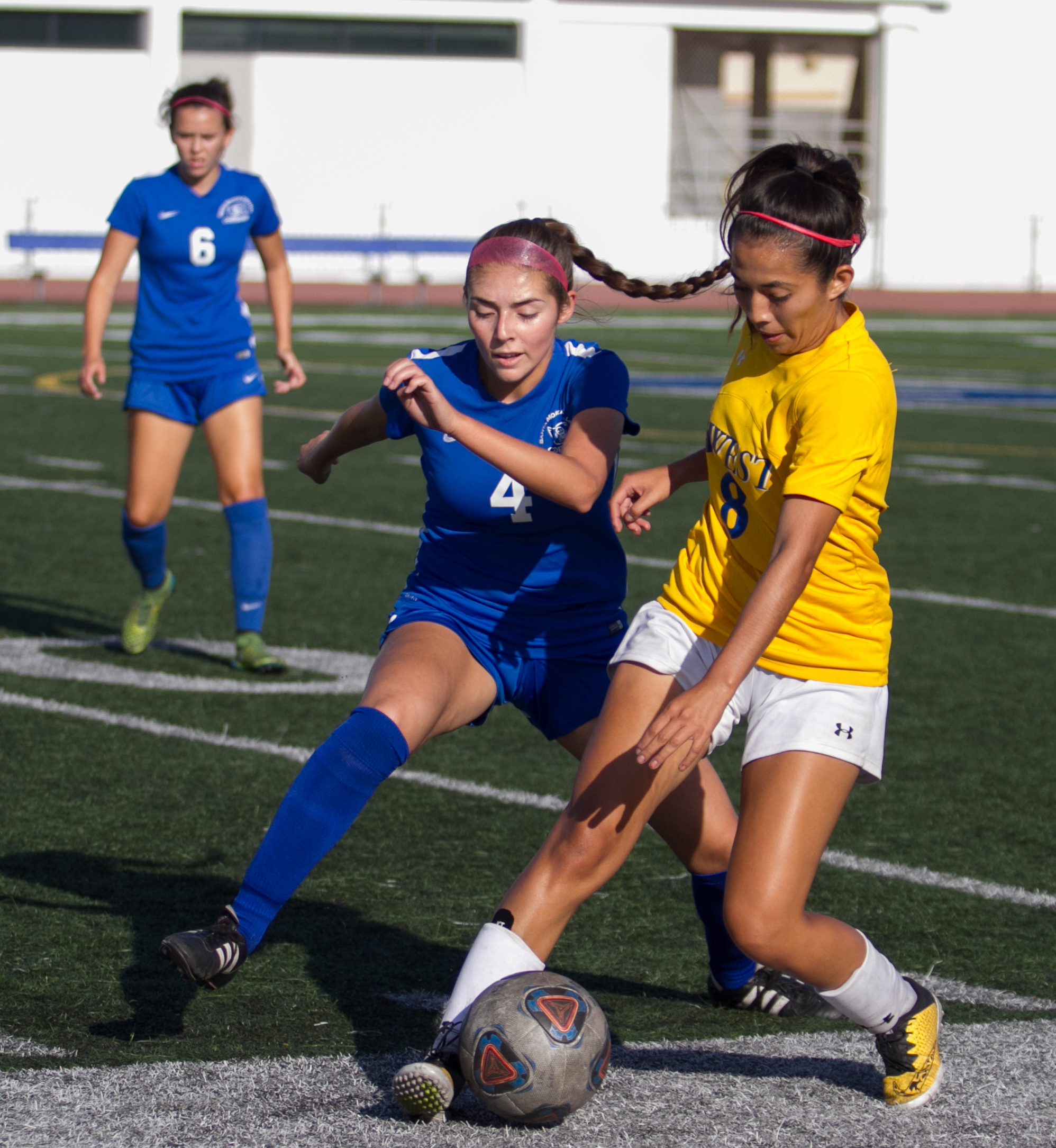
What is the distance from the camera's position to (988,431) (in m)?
15.9

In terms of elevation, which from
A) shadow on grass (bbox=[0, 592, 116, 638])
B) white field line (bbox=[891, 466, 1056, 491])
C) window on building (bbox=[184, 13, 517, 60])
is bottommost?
shadow on grass (bbox=[0, 592, 116, 638])

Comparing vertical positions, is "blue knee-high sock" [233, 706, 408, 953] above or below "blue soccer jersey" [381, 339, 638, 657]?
below

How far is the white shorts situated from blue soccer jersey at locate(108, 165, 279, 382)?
13.7 feet

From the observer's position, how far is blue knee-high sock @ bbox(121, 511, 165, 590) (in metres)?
7.54

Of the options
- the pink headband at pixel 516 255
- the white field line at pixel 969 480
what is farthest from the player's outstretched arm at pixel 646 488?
the white field line at pixel 969 480

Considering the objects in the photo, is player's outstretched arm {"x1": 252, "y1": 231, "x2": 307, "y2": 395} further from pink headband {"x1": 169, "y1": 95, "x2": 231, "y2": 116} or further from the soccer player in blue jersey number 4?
the soccer player in blue jersey number 4

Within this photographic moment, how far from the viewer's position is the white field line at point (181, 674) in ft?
22.8

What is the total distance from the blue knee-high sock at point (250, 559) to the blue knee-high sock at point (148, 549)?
0.30 meters

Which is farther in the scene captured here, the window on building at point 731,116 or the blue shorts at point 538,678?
the window on building at point 731,116

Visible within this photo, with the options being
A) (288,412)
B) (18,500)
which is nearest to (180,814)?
(18,500)

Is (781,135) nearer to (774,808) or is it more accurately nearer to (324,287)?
(324,287)

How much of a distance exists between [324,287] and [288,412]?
22.0 m

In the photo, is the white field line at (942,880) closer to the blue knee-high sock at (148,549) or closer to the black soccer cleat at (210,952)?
the black soccer cleat at (210,952)

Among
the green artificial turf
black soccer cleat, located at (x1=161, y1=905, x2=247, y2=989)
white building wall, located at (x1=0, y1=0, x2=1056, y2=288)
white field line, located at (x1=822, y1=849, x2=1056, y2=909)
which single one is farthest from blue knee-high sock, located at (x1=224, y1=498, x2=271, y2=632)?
white building wall, located at (x1=0, y1=0, x2=1056, y2=288)
